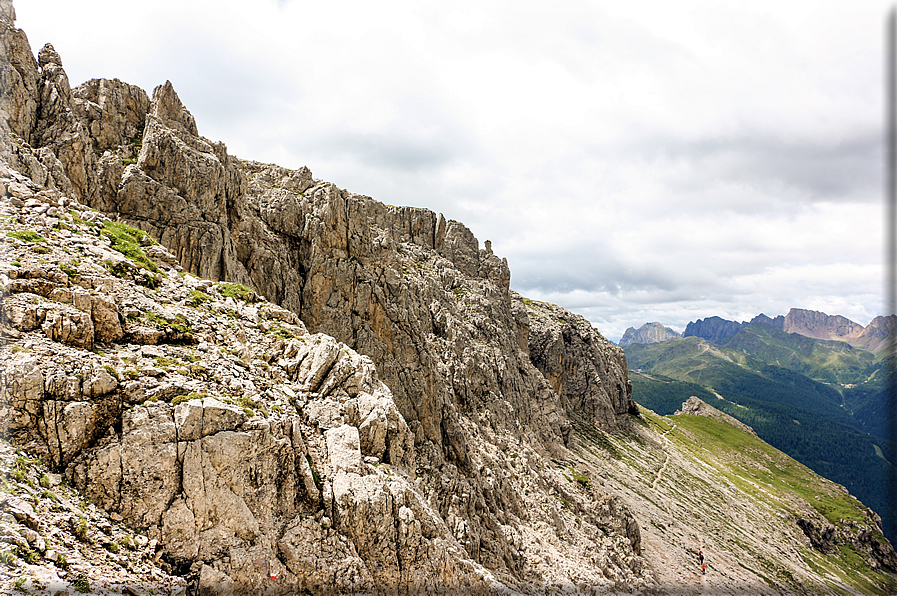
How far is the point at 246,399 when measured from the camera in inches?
796

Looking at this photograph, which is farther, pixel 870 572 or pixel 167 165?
→ pixel 870 572

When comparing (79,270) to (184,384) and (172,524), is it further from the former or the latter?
(172,524)

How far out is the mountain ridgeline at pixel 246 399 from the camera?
16000 millimetres

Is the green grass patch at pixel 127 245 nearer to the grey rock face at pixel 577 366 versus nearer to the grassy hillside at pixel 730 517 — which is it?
the grassy hillside at pixel 730 517

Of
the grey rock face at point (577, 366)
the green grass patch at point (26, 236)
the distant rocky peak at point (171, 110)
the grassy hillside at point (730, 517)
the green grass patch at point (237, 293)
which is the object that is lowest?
the grassy hillside at point (730, 517)

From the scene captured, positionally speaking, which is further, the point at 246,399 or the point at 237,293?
the point at 237,293

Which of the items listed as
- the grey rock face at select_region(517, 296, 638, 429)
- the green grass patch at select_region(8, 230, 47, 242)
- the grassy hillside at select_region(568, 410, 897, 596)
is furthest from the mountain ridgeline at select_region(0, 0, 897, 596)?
the grey rock face at select_region(517, 296, 638, 429)

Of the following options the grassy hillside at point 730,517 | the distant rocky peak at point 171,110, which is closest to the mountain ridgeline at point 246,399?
the distant rocky peak at point 171,110

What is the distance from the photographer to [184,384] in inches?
740

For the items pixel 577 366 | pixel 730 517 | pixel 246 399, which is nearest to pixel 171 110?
pixel 246 399

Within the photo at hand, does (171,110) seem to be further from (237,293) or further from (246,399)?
Answer: (246,399)

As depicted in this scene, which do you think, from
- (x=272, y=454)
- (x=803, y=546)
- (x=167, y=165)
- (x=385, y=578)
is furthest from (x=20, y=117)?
(x=803, y=546)

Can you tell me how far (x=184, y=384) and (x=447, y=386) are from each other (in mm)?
42358

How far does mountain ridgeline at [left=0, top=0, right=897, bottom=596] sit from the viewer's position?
16.0 m
